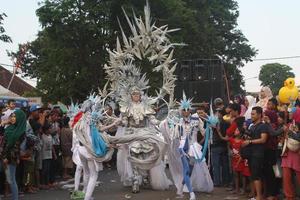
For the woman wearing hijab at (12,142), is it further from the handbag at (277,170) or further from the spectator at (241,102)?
the spectator at (241,102)

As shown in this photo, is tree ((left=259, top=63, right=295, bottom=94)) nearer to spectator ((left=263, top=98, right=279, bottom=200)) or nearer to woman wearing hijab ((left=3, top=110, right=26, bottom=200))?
spectator ((left=263, top=98, right=279, bottom=200))

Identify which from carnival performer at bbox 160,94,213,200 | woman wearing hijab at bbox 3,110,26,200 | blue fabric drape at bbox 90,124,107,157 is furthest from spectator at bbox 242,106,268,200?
woman wearing hijab at bbox 3,110,26,200

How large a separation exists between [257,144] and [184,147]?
1.82m

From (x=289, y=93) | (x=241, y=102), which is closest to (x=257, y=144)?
(x=289, y=93)

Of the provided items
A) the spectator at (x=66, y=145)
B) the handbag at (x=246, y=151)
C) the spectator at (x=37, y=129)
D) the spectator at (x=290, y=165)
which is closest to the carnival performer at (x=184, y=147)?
the handbag at (x=246, y=151)

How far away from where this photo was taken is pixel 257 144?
9.80m

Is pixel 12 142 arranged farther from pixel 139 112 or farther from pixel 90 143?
pixel 139 112

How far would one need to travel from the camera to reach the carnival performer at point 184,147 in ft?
36.3

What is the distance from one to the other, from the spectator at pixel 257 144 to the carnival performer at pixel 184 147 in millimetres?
1478

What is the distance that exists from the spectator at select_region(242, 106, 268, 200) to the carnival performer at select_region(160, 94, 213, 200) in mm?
1478

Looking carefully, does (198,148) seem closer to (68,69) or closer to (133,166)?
(133,166)

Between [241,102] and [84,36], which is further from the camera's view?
[84,36]

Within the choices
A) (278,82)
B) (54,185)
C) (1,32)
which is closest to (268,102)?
(54,185)

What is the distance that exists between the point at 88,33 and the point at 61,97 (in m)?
4.33
